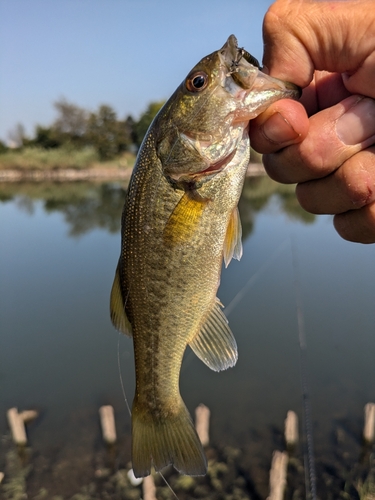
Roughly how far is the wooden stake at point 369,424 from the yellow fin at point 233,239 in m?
6.01

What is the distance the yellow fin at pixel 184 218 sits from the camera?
2.16 meters

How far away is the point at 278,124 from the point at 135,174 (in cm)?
81

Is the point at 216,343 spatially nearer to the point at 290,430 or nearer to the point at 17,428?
the point at 290,430

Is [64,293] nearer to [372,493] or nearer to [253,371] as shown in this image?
[253,371]

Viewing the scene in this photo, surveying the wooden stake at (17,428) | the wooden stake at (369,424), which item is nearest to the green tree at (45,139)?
the wooden stake at (17,428)

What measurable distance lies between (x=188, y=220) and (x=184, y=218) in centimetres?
2

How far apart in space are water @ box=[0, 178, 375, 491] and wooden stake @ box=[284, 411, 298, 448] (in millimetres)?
483

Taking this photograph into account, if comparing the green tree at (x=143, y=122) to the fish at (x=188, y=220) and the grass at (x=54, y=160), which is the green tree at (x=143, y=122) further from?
the fish at (x=188, y=220)

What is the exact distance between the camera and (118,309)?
7.95ft

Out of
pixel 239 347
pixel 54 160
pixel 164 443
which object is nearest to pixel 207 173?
pixel 164 443

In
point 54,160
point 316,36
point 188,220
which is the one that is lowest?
point 188,220

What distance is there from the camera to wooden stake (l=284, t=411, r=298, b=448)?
6.98m

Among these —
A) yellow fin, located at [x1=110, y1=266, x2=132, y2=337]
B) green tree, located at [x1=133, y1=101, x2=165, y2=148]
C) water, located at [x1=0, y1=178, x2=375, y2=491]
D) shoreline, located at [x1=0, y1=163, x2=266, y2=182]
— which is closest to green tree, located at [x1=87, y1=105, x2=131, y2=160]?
green tree, located at [x1=133, y1=101, x2=165, y2=148]

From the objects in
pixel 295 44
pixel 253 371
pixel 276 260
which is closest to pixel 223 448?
pixel 253 371
